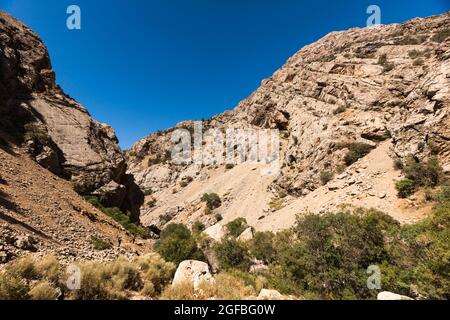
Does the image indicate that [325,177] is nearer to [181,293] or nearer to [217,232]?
[217,232]

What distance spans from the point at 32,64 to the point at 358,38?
61793 mm

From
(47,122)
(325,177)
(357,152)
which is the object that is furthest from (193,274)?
(357,152)

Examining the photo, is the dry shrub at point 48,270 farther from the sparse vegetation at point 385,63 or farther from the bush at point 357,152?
the sparse vegetation at point 385,63

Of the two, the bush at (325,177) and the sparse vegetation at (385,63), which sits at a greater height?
the sparse vegetation at (385,63)

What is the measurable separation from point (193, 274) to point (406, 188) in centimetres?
1643

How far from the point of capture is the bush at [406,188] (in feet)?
55.8

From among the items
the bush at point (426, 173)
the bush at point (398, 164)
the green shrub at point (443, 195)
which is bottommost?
the green shrub at point (443, 195)

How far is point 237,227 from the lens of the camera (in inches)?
1028

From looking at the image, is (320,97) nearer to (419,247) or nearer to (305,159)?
(305,159)

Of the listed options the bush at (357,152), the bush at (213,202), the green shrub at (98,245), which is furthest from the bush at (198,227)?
the green shrub at (98,245)

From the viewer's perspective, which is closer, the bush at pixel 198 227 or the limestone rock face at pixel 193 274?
the limestone rock face at pixel 193 274

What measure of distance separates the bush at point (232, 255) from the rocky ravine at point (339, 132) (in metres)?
7.83
